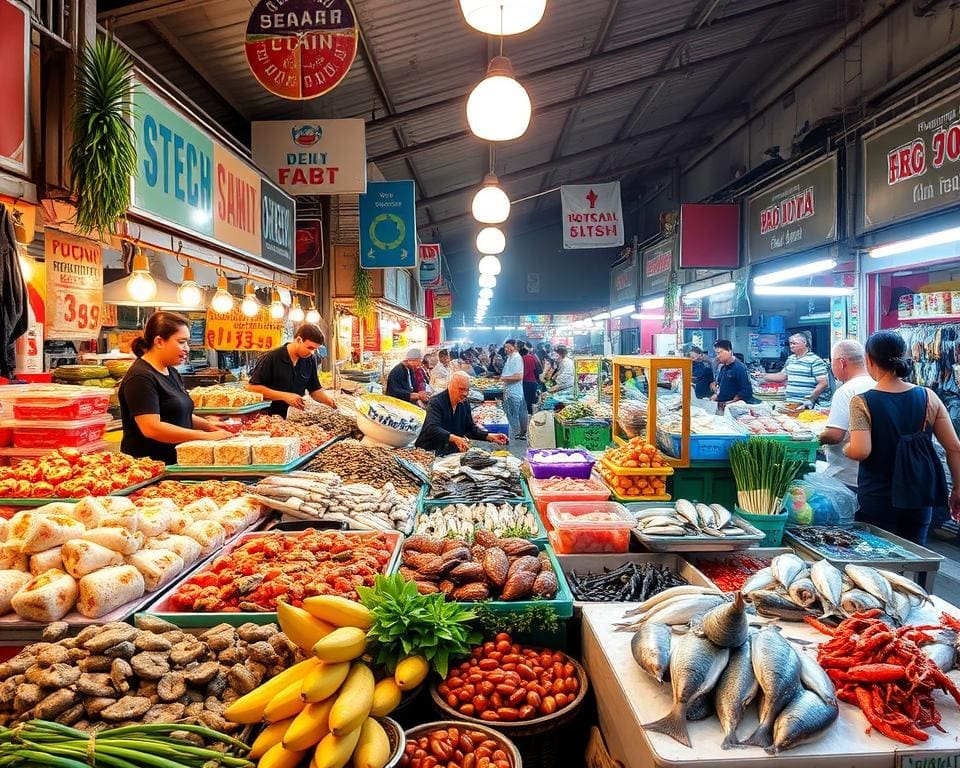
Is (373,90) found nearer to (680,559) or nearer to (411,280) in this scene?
(680,559)

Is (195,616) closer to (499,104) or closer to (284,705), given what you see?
(284,705)

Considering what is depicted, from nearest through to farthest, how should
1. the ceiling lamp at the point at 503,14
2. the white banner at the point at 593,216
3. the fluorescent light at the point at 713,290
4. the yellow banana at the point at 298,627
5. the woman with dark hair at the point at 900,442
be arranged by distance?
1. the yellow banana at the point at 298,627
2. the ceiling lamp at the point at 503,14
3. the woman with dark hair at the point at 900,442
4. the fluorescent light at the point at 713,290
5. the white banner at the point at 593,216

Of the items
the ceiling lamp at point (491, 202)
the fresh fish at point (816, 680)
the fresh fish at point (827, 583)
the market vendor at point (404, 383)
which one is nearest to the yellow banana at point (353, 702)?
the fresh fish at point (816, 680)

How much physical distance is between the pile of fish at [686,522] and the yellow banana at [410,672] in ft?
4.99

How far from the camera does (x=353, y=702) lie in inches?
75.0

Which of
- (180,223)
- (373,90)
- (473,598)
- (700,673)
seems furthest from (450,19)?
(700,673)

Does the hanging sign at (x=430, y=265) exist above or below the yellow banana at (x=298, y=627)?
above

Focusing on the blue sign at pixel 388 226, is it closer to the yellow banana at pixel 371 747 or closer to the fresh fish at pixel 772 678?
the yellow banana at pixel 371 747

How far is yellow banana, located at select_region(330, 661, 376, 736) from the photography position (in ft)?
5.95

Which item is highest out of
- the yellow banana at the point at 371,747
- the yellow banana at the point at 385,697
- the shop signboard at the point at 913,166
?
the shop signboard at the point at 913,166

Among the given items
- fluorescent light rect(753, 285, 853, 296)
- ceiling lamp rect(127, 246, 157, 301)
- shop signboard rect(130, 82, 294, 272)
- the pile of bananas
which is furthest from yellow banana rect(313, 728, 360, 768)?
fluorescent light rect(753, 285, 853, 296)

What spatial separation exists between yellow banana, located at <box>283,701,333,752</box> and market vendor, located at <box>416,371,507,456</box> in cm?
381

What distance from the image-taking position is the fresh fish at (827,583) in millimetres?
2475

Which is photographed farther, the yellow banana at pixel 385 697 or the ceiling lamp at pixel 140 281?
the ceiling lamp at pixel 140 281
